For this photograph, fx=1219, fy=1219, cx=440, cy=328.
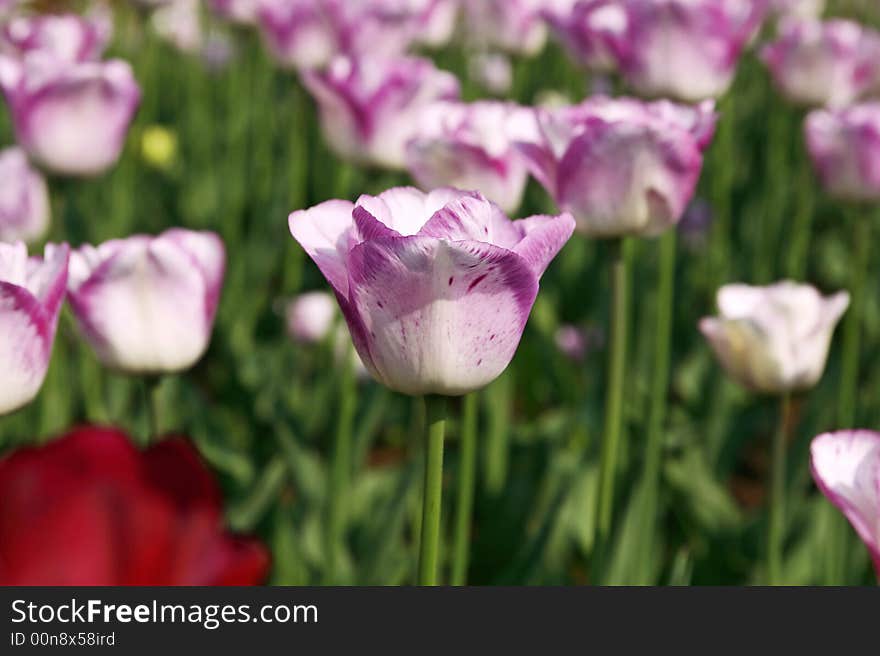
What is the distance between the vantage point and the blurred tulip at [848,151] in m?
1.44

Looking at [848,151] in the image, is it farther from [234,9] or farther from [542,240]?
[234,9]

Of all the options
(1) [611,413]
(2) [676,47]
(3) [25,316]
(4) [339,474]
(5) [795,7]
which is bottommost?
(4) [339,474]

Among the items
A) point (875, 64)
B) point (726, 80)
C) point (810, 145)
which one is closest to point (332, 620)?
point (726, 80)

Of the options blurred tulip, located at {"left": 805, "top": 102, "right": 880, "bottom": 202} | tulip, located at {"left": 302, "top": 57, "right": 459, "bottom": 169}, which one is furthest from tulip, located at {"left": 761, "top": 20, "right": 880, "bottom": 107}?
tulip, located at {"left": 302, "top": 57, "right": 459, "bottom": 169}

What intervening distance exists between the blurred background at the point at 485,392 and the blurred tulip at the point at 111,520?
0.60 m

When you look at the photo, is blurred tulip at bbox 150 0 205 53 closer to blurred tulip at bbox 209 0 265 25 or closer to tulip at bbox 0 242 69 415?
blurred tulip at bbox 209 0 265 25

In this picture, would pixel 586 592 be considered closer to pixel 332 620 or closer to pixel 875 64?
pixel 332 620

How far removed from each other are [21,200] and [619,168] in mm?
791

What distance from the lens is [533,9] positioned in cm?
228

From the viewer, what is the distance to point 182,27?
3830mm

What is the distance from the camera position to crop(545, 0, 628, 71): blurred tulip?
1388 mm

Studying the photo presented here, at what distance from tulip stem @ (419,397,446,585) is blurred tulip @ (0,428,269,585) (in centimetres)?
16

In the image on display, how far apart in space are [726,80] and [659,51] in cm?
11

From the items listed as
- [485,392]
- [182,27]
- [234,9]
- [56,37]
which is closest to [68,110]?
[56,37]
